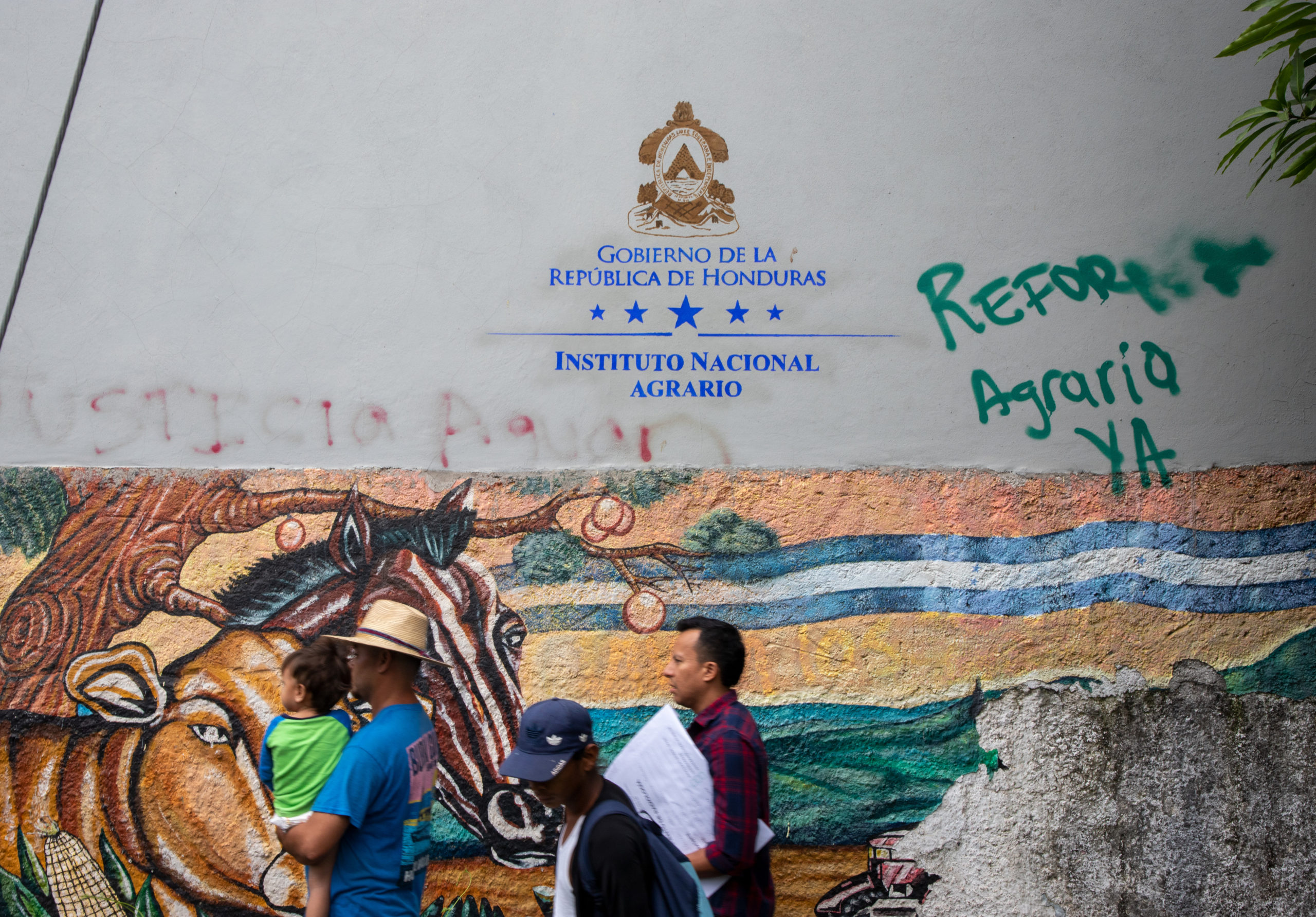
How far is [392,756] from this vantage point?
2.38 meters

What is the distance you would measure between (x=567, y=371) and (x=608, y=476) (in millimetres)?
493

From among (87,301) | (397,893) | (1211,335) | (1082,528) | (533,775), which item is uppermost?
(87,301)

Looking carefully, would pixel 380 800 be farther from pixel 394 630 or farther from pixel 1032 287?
pixel 1032 287

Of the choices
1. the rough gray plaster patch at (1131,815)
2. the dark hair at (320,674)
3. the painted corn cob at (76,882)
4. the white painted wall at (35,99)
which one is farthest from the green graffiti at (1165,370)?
the white painted wall at (35,99)

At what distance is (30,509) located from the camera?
3979 millimetres

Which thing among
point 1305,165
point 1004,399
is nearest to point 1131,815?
point 1004,399

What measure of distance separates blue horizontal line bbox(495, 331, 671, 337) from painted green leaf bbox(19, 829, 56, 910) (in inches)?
111

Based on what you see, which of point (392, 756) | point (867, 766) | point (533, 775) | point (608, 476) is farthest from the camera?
point (608, 476)

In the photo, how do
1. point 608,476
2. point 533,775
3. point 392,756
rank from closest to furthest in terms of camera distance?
point 533,775 < point 392,756 < point 608,476

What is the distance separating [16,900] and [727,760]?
325 centimetres

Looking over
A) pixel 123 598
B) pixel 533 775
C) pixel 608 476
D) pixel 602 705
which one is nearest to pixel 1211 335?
pixel 608 476

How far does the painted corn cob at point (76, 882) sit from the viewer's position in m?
3.69

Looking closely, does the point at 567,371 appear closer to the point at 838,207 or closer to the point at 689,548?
the point at 689,548

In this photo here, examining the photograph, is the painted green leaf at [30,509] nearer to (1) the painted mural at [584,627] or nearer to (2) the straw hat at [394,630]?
(1) the painted mural at [584,627]
